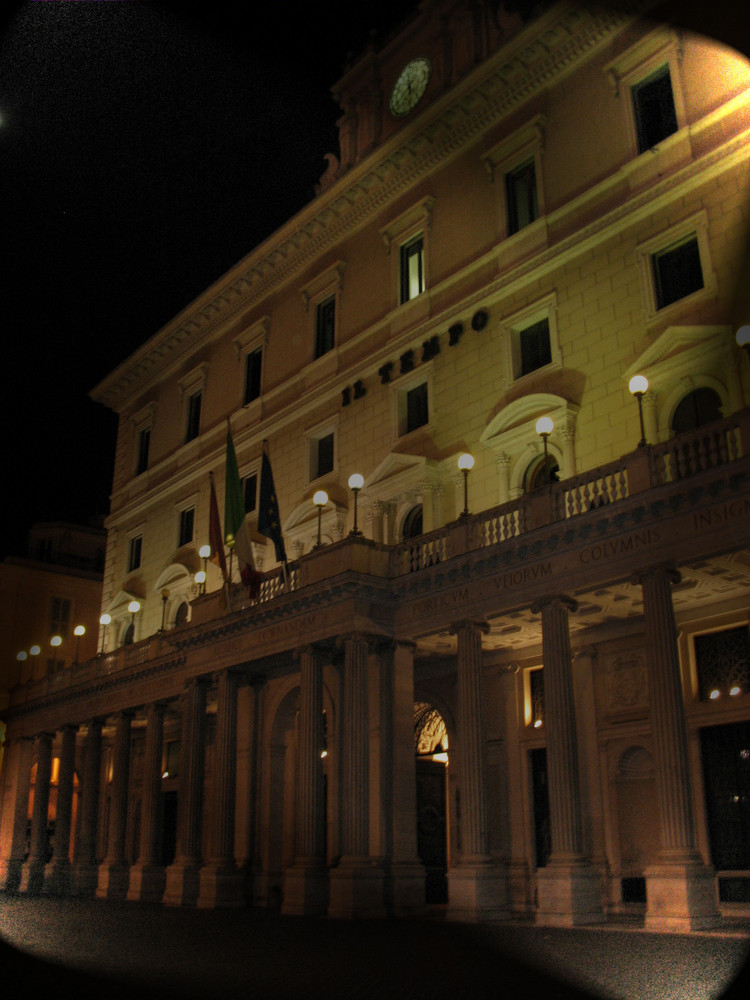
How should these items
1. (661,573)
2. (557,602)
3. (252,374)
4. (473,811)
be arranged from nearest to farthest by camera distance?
(661,573) < (557,602) < (473,811) < (252,374)

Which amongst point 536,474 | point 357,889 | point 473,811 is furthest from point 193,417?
point 473,811

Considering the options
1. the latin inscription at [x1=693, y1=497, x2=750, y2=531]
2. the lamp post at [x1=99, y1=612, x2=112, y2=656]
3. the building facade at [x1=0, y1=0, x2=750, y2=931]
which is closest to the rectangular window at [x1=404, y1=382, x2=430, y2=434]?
the building facade at [x1=0, y1=0, x2=750, y2=931]

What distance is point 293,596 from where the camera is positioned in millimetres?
27031

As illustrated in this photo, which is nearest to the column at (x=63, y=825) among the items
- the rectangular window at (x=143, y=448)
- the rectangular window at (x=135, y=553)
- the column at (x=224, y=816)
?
the rectangular window at (x=135, y=553)

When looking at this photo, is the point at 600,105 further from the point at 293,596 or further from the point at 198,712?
the point at 198,712

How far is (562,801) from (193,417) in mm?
27215

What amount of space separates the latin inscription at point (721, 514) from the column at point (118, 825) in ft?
82.5

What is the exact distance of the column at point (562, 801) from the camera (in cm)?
1959

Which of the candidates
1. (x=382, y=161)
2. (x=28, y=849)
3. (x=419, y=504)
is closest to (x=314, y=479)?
(x=419, y=504)

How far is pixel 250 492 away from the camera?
3703 cm

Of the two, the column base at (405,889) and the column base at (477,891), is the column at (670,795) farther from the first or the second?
the column base at (405,889)

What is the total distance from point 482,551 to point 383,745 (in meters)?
5.81

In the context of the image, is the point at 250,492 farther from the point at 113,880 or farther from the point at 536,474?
the point at 113,880

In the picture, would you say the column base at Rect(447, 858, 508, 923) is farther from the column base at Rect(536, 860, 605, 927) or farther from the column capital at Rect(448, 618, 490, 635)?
the column capital at Rect(448, 618, 490, 635)
